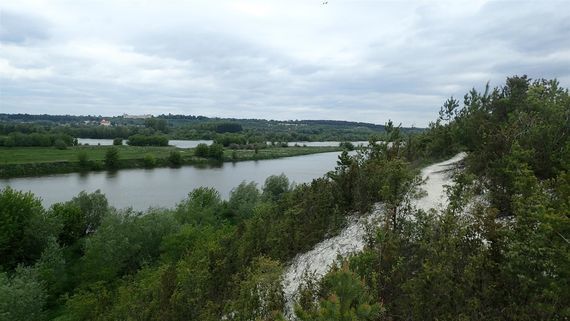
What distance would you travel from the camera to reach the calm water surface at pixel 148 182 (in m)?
49.5

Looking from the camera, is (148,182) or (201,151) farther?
(201,151)

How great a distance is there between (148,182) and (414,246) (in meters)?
59.8

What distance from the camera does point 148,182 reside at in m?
62.2

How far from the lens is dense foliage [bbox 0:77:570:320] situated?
5.32 meters

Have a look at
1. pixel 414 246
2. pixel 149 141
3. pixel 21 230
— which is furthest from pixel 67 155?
pixel 414 246

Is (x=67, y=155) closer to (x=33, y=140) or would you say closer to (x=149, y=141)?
(x=33, y=140)

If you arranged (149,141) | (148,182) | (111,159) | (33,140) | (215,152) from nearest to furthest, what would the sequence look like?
(148,182) → (111,159) → (215,152) → (33,140) → (149,141)

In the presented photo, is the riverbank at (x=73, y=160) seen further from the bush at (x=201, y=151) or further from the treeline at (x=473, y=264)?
the treeline at (x=473, y=264)

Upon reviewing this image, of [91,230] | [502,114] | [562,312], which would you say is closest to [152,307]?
[562,312]

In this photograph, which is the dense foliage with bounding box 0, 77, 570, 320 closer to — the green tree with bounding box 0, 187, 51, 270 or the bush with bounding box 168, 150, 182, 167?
the green tree with bounding box 0, 187, 51, 270

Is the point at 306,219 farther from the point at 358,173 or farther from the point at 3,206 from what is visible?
the point at 3,206

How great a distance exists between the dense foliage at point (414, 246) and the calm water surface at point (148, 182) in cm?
2563

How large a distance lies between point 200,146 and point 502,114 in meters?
84.7

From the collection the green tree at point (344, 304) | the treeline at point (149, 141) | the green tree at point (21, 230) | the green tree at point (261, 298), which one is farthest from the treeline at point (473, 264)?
the treeline at point (149, 141)
